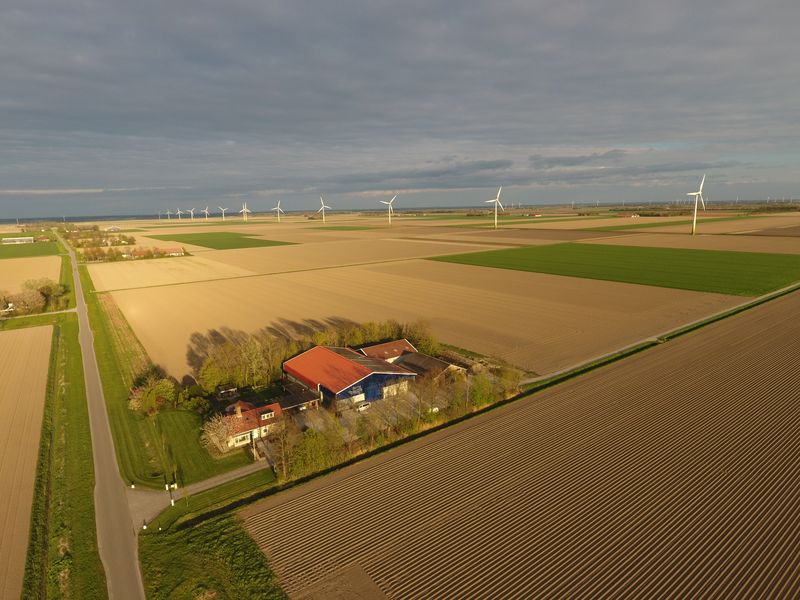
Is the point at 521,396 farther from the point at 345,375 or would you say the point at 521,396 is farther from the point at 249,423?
the point at 249,423

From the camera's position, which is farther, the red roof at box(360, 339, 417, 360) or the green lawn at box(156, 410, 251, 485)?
the red roof at box(360, 339, 417, 360)

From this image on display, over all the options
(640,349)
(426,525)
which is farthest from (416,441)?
(640,349)

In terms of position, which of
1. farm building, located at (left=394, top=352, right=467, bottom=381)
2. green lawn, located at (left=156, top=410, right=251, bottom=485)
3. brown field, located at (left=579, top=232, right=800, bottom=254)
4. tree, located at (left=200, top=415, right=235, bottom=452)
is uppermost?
brown field, located at (left=579, top=232, right=800, bottom=254)

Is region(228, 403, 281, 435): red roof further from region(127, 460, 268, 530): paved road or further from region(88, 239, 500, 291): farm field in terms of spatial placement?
region(88, 239, 500, 291): farm field

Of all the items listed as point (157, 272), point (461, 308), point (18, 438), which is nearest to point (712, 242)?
point (461, 308)

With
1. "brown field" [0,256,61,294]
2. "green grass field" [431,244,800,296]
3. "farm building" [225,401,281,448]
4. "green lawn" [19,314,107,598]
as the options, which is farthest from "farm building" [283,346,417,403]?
"brown field" [0,256,61,294]

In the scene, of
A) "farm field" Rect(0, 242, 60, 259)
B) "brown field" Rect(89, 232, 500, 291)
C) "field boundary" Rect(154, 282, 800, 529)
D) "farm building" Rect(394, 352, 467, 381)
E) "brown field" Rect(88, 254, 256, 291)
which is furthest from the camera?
"farm field" Rect(0, 242, 60, 259)
